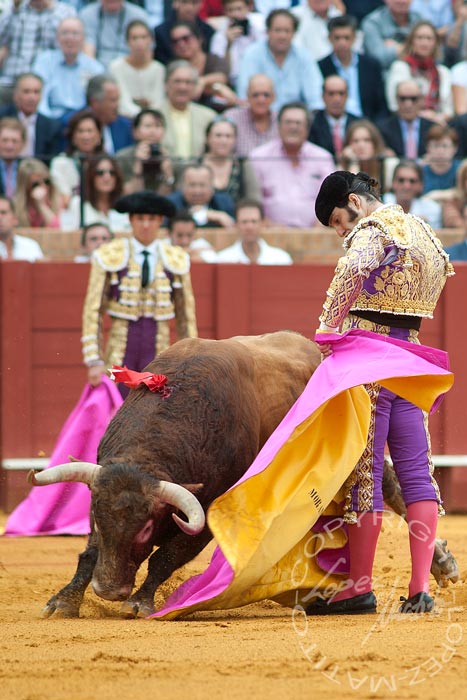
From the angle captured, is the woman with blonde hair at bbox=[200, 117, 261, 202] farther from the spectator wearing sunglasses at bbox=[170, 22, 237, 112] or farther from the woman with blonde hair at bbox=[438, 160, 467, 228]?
the woman with blonde hair at bbox=[438, 160, 467, 228]

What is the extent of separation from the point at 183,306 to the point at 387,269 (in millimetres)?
2296

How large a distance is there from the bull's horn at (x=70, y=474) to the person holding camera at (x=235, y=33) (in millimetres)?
5694

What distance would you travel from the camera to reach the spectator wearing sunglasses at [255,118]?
838 cm

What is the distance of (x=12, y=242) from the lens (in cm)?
749

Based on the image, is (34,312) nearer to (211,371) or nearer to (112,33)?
(112,33)

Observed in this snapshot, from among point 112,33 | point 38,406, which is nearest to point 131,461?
point 38,406

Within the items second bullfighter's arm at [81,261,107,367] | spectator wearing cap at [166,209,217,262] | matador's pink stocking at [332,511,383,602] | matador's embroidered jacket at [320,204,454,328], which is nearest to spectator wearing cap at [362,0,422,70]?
spectator wearing cap at [166,209,217,262]

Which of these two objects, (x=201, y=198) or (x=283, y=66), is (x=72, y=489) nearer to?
(x=201, y=198)

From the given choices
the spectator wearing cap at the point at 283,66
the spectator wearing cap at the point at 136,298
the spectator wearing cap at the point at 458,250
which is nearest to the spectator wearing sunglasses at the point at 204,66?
the spectator wearing cap at the point at 283,66

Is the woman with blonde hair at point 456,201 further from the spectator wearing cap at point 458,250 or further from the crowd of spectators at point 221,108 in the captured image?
the spectator wearing cap at point 458,250

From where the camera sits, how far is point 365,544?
394cm

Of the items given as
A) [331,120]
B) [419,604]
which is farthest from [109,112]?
[419,604]

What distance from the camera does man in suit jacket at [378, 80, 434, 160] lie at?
8.70 m

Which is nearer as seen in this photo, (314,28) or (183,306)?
(183,306)
